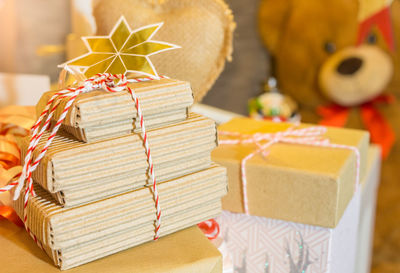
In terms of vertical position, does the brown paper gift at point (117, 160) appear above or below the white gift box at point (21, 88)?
below

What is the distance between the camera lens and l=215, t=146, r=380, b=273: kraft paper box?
22.4 inches

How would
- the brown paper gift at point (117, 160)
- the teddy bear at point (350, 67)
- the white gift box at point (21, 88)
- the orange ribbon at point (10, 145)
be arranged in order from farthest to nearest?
the teddy bear at point (350, 67)
the white gift box at point (21, 88)
the orange ribbon at point (10, 145)
the brown paper gift at point (117, 160)

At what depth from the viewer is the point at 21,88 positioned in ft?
2.34

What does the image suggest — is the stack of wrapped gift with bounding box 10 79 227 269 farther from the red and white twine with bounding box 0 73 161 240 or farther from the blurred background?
the blurred background

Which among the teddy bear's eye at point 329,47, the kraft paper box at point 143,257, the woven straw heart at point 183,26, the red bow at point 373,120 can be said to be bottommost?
the red bow at point 373,120

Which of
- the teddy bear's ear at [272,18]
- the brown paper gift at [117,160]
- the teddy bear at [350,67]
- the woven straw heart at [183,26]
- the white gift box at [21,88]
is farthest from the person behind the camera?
the teddy bear's ear at [272,18]

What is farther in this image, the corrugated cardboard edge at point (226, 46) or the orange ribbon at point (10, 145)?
the corrugated cardboard edge at point (226, 46)

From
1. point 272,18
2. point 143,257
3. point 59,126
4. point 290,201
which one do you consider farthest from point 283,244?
point 272,18

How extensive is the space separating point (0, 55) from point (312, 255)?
0.83 metres

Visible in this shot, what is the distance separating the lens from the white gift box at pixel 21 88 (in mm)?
701

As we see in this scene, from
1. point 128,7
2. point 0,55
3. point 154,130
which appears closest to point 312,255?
point 154,130

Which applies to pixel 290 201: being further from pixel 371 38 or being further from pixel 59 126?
pixel 371 38

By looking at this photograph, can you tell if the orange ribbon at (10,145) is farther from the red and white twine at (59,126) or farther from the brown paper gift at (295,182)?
the brown paper gift at (295,182)

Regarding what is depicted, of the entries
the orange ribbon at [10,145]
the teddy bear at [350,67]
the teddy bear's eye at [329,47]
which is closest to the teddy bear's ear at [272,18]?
the teddy bear at [350,67]
